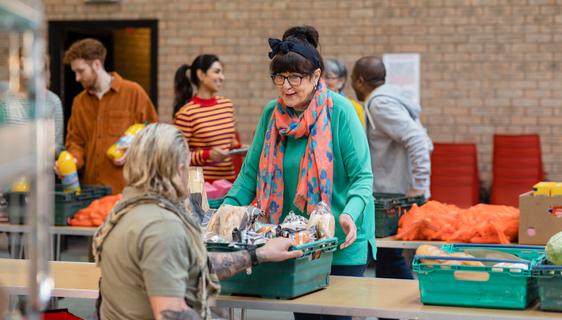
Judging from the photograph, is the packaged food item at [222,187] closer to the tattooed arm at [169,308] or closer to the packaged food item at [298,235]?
the packaged food item at [298,235]

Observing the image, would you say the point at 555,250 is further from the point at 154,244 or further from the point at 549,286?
the point at 154,244

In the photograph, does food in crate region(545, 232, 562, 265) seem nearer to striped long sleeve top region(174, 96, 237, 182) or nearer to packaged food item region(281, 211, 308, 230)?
packaged food item region(281, 211, 308, 230)

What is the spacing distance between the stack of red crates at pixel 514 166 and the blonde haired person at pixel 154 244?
7815 millimetres

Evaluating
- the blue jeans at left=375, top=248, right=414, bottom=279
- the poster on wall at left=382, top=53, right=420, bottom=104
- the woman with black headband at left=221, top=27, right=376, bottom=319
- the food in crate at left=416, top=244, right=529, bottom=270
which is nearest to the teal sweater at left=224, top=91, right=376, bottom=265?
the woman with black headband at left=221, top=27, right=376, bottom=319

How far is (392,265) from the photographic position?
6016 millimetres

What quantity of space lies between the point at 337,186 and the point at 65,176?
2.87 metres

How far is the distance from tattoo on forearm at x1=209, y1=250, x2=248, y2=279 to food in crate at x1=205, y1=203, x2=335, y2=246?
5.9 inches

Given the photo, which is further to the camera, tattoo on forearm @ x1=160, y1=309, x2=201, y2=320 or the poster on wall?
the poster on wall

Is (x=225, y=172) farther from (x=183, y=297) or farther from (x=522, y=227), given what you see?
(x=183, y=297)

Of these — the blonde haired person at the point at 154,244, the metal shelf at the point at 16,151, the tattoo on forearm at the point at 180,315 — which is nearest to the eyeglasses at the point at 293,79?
the blonde haired person at the point at 154,244

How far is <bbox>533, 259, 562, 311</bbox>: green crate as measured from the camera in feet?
11.4

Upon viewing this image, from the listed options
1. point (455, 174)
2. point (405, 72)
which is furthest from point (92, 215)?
point (405, 72)

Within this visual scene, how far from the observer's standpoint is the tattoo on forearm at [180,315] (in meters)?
2.88

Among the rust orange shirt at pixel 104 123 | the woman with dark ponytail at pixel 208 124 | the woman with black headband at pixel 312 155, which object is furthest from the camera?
the rust orange shirt at pixel 104 123
